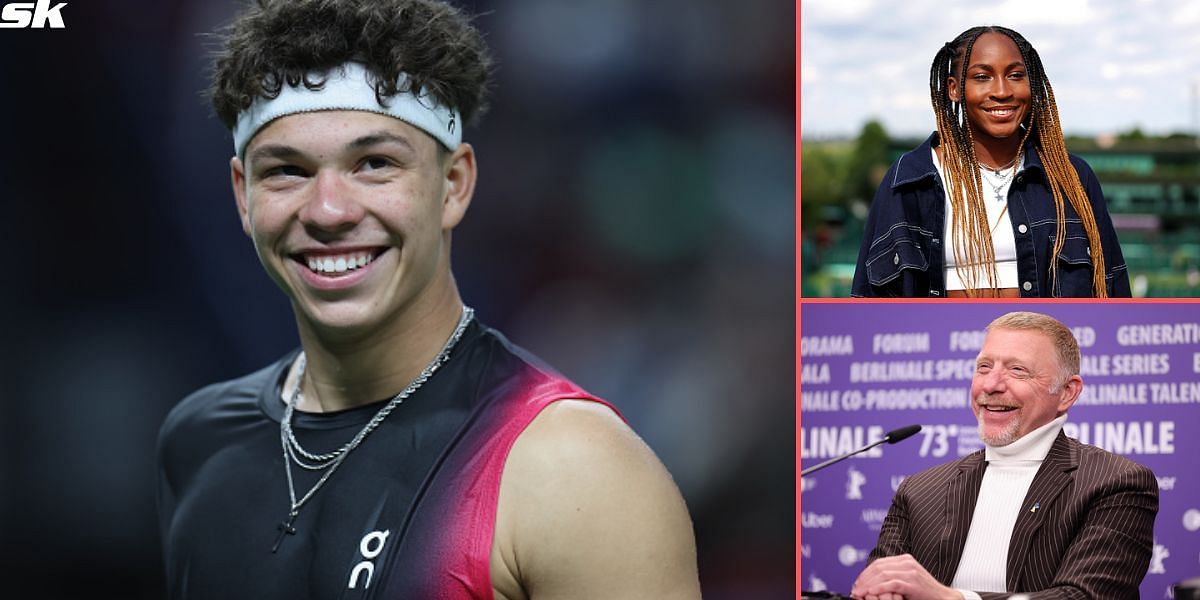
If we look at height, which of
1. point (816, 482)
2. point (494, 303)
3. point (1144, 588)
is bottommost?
point (1144, 588)

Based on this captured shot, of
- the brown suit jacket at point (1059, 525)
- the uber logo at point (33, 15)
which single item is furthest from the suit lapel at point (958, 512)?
the uber logo at point (33, 15)

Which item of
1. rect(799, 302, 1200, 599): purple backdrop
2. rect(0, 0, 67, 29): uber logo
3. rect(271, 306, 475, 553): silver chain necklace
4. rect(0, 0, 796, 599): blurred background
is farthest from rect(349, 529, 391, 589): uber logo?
rect(0, 0, 67, 29): uber logo

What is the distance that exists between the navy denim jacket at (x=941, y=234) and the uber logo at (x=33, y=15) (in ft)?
6.76

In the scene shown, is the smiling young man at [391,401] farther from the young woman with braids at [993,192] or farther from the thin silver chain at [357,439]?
the young woman with braids at [993,192]

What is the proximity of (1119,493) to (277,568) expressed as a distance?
1837mm

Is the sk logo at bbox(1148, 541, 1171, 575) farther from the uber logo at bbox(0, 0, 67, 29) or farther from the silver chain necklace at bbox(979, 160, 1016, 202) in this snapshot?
the uber logo at bbox(0, 0, 67, 29)

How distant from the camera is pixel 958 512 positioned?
2.97m

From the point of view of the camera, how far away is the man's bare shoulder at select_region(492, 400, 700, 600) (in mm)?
2600

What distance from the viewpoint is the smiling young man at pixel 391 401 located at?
265 cm

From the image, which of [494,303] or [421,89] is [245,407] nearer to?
[494,303]

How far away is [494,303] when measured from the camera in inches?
129

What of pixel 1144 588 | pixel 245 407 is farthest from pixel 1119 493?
pixel 245 407

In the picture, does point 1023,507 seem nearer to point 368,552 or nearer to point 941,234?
point 941,234

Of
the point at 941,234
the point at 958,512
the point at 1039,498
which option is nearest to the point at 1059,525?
the point at 1039,498
